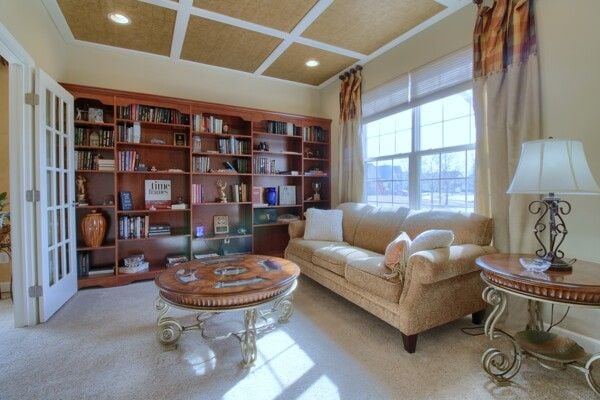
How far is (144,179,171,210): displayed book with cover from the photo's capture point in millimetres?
3413

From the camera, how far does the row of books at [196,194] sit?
3.50m

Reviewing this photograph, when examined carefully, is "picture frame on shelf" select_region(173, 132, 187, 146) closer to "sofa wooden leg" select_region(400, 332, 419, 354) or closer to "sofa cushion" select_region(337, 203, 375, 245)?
"sofa cushion" select_region(337, 203, 375, 245)

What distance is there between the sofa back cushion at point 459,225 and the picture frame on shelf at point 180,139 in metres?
2.79

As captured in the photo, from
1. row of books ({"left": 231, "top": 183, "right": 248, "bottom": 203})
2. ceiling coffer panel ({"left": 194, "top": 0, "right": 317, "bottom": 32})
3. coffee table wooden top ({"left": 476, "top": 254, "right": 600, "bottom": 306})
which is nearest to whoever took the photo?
coffee table wooden top ({"left": 476, "top": 254, "right": 600, "bottom": 306})

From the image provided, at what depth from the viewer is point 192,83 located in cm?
370

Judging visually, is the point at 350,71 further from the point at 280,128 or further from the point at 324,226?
the point at 324,226

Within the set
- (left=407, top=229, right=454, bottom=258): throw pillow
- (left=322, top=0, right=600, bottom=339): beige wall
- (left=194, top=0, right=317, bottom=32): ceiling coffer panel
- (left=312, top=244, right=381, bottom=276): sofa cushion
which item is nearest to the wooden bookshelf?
(left=194, top=0, right=317, bottom=32): ceiling coffer panel

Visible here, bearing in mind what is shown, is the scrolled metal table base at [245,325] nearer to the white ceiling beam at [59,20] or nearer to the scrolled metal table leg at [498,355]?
the scrolled metal table leg at [498,355]

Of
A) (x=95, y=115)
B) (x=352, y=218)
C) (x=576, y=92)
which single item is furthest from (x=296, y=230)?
(x=576, y=92)

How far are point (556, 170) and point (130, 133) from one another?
370cm

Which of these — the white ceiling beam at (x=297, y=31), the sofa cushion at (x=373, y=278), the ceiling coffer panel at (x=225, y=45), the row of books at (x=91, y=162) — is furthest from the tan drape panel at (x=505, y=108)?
→ the row of books at (x=91, y=162)

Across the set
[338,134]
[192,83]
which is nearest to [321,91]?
[338,134]

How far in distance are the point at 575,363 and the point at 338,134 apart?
3379mm

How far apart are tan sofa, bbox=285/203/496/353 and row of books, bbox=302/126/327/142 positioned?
1.74 metres
